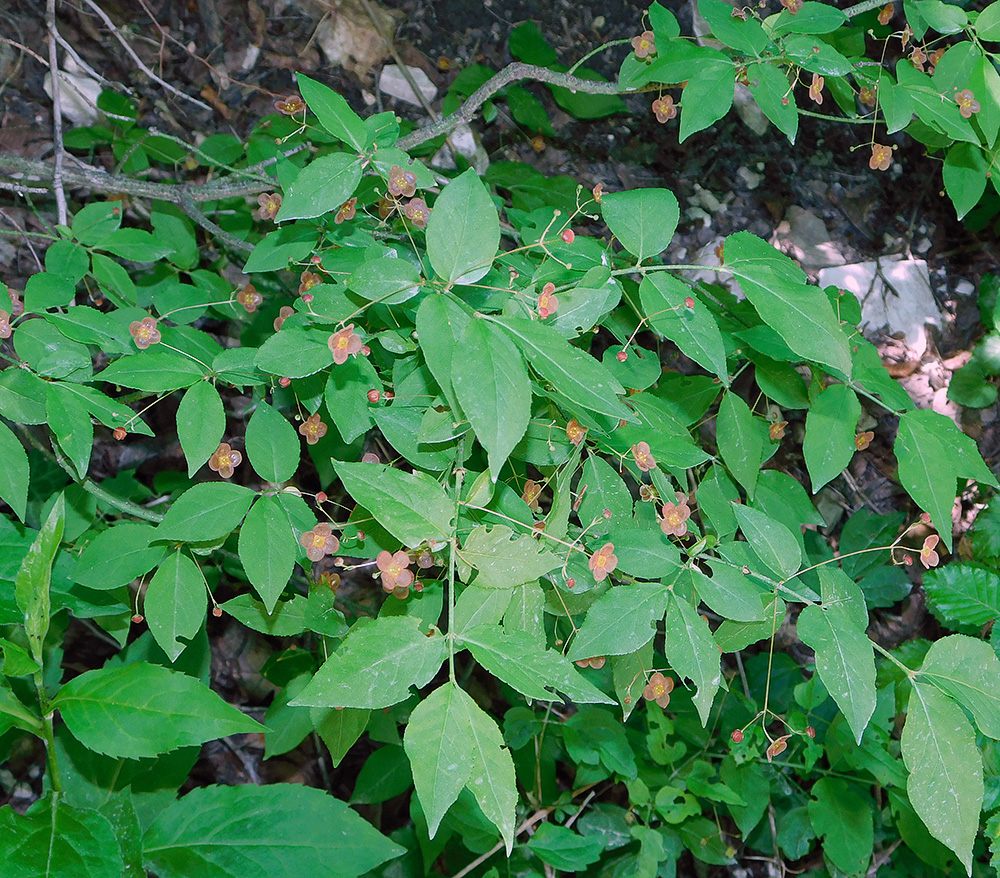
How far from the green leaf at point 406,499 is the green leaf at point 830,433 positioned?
0.82 metres

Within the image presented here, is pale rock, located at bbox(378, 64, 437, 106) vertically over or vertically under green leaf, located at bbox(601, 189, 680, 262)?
under

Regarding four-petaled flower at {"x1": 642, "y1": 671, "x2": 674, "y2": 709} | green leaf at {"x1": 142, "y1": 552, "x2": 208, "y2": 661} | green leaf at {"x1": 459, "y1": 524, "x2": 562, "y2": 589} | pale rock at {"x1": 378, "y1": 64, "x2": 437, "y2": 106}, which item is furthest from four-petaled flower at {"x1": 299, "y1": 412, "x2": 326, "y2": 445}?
pale rock at {"x1": 378, "y1": 64, "x2": 437, "y2": 106}

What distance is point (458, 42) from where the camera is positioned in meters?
2.83

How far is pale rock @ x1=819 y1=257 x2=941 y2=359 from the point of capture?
269 cm

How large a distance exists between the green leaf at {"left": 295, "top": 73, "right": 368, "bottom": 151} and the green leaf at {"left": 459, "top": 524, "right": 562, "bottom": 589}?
2.00 feet

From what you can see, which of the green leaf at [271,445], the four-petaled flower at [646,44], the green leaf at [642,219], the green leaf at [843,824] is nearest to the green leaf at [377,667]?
the green leaf at [271,445]

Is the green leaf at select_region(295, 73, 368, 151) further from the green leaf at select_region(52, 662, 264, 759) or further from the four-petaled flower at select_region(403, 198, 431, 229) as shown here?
the green leaf at select_region(52, 662, 264, 759)

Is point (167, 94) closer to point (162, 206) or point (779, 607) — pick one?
point (162, 206)

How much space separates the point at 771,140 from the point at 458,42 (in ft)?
3.97

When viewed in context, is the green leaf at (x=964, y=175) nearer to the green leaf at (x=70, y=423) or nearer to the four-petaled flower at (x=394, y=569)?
the four-petaled flower at (x=394, y=569)

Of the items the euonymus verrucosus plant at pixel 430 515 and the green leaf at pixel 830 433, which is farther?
the green leaf at pixel 830 433

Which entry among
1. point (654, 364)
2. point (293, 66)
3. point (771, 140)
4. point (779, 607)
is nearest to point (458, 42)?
point (293, 66)

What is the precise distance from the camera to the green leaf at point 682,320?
3.54 ft

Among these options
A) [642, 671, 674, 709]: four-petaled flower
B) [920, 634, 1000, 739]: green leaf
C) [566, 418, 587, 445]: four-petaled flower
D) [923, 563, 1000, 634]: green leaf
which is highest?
[566, 418, 587, 445]: four-petaled flower
